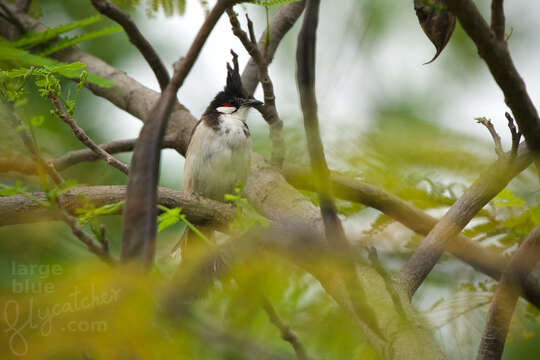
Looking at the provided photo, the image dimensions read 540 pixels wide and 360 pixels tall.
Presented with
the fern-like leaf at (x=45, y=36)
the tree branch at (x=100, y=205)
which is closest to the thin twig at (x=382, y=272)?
the tree branch at (x=100, y=205)

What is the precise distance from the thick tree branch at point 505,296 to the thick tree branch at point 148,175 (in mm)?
850

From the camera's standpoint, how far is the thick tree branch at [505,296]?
4.16 feet

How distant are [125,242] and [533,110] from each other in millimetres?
798

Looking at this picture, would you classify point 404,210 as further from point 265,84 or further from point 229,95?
point 229,95

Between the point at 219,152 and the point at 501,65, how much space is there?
7.19 feet

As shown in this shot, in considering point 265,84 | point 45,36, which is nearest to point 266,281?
point 265,84

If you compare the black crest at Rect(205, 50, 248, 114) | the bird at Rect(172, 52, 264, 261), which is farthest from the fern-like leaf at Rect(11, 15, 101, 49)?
the black crest at Rect(205, 50, 248, 114)

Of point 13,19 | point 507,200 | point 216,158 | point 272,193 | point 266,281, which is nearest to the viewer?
point 266,281

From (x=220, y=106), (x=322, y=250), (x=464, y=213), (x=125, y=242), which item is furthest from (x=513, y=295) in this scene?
(x=220, y=106)

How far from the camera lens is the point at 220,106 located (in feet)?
11.0

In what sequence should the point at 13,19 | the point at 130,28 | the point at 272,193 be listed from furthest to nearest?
the point at 13,19, the point at 272,193, the point at 130,28

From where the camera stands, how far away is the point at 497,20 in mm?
999

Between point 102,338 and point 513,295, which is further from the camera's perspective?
point 513,295

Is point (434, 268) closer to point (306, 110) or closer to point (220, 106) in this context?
point (306, 110)
